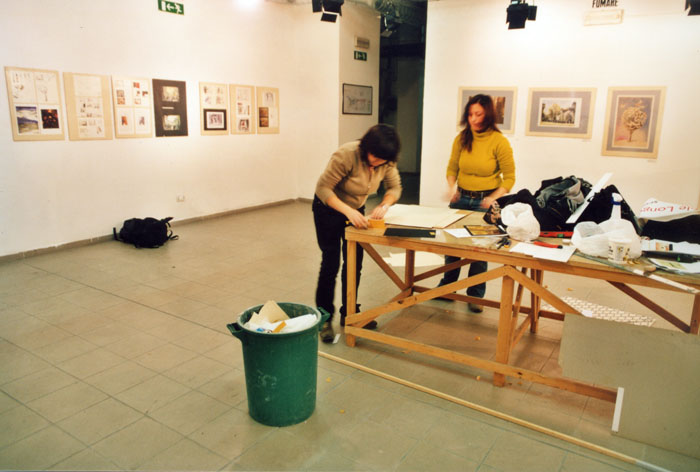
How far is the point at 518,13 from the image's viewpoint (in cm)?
568

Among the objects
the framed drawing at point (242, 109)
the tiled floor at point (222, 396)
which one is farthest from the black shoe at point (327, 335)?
the framed drawing at point (242, 109)

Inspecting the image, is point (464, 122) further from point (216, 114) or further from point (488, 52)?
point (216, 114)

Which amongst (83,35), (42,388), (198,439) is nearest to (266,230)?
(83,35)

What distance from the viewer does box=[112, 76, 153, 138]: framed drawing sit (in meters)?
6.07

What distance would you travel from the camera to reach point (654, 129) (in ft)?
18.7

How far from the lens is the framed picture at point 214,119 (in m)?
7.20

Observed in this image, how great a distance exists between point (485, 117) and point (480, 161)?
330mm

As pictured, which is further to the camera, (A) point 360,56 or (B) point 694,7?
(A) point 360,56

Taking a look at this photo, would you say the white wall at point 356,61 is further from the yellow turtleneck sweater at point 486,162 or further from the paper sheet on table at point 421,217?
the paper sheet on table at point 421,217

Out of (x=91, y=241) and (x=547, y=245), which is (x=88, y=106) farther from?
(x=547, y=245)

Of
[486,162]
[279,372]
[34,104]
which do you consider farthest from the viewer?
[34,104]

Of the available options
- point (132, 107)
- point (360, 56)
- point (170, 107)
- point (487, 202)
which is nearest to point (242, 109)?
point (170, 107)

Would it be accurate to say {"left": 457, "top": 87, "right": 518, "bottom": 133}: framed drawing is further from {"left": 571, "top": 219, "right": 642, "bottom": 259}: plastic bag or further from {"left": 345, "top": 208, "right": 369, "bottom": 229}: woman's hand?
{"left": 571, "top": 219, "right": 642, "bottom": 259}: plastic bag

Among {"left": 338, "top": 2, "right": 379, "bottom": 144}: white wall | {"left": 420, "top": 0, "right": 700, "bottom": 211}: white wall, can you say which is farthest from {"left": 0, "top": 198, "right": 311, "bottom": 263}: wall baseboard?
{"left": 420, "top": 0, "right": 700, "bottom": 211}: white wall
